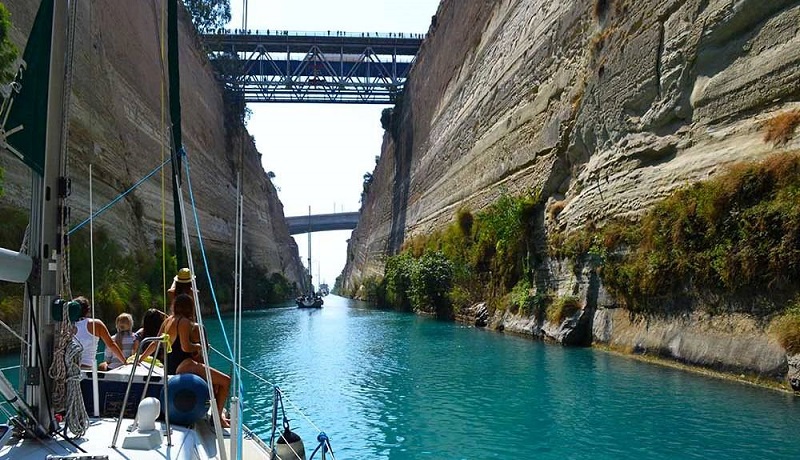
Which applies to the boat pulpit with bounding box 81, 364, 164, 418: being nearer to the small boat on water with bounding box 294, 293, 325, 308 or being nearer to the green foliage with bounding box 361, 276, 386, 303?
the green foliage with bounding box 361, 276, 386, 303

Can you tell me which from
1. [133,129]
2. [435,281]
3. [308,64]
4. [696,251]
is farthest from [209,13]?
[696,251]

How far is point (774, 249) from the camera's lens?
10.4 meters

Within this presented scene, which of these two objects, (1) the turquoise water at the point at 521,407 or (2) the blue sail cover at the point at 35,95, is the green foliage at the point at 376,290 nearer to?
(1) the turquoise water at the point at 521,407

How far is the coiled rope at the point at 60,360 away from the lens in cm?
370

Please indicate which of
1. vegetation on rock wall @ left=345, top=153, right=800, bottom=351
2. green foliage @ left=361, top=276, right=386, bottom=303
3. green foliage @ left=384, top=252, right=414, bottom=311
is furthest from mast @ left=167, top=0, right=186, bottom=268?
green foliage @ left=361, top=276, right=386, bottom=303

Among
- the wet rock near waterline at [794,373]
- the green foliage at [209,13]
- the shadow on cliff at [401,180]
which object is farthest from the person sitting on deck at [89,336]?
the green foliage at [209,13]

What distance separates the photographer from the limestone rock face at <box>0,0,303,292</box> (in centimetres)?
2064

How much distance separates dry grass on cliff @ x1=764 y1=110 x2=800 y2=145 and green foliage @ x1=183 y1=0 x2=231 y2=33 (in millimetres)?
52805

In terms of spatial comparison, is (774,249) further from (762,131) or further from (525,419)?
(525,419)

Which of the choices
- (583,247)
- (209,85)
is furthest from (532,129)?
(209,85)

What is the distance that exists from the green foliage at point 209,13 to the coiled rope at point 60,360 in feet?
186

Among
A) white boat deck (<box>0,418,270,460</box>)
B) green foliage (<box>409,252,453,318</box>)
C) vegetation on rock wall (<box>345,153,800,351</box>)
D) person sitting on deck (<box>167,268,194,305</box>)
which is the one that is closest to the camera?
white boat deck (<box>0,418,270,460</box>)

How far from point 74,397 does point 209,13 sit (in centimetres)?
5835

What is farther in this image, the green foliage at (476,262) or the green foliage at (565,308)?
the green foliage at (476,262)
